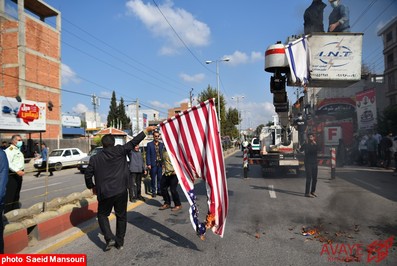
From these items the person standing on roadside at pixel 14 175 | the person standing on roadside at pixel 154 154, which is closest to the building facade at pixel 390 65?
the person standing on roadside at pixel 154 154

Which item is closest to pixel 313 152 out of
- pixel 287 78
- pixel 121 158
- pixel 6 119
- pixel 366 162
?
pixel 287 78

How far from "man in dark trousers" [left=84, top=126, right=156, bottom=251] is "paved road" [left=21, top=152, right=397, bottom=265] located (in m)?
0.32

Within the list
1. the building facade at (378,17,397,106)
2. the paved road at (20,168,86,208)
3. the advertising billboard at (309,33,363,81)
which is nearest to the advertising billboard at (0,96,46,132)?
the paved road at (20,168,86,208)

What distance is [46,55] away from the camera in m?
39.1

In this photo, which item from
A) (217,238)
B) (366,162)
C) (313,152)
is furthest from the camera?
(366,162)

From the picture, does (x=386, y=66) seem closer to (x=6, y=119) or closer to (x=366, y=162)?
(x=366, y=162)

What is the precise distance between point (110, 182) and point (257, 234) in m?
2.58

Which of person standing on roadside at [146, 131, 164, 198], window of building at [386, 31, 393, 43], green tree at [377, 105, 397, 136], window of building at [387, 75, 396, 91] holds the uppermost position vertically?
window of building at [386, 31, 393, 43]

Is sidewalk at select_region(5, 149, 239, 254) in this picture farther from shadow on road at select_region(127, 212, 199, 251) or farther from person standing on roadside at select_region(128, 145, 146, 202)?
person standing on roadside at select_region(128, 145, 146, 202)

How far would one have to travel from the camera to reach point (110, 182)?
16.0 feet

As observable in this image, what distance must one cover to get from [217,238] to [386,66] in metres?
52.0

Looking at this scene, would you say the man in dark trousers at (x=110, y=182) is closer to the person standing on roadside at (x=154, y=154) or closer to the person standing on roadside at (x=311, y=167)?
the person standing on roadside at (x=154, y=154)

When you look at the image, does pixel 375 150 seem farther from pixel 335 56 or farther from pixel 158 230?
pixel 158 230

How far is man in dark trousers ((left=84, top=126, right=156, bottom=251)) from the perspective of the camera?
16.0 ft
